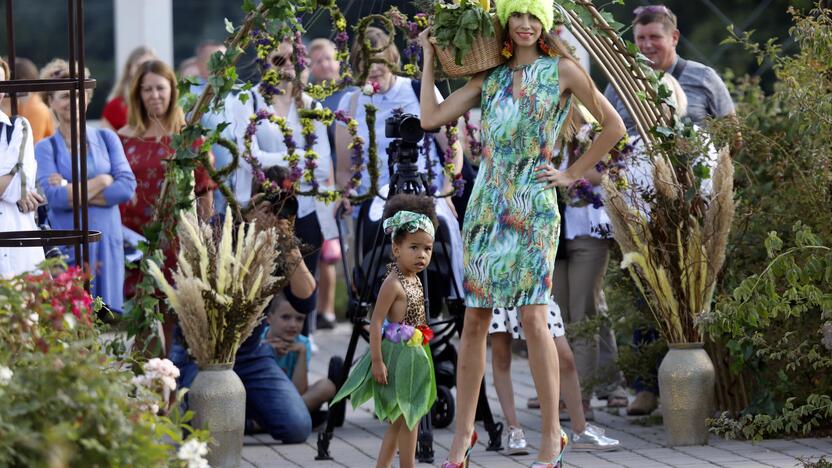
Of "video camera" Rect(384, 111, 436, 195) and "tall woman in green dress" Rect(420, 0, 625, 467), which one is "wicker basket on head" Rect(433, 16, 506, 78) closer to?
"tall woman in green dress" Rect(420, 0, 625, 467)

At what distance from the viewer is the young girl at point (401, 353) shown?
520 centimetres

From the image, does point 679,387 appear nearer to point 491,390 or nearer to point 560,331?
point 560,331

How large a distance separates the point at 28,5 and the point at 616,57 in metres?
8.13

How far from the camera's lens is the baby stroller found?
20.3 feet

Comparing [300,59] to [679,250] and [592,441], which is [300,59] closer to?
[679,250]

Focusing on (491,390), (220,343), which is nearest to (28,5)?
(491,390)

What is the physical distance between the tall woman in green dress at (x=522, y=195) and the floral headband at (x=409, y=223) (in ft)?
0.67

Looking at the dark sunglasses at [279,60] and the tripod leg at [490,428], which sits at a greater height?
the dark sunglasses at [279,60]

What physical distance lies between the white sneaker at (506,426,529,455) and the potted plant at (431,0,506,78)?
166 cm

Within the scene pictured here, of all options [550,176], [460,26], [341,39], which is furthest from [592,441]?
[341,39]

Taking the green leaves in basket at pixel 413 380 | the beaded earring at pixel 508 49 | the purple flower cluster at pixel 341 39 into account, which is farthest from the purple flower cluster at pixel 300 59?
the green leaves in basket at pixel 413 380

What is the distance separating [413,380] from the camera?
5223 mm

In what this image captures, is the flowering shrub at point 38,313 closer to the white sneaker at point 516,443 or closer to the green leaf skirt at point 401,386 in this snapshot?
the green leaf skirt at point 401,386

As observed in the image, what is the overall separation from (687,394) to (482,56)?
72.0 inches
